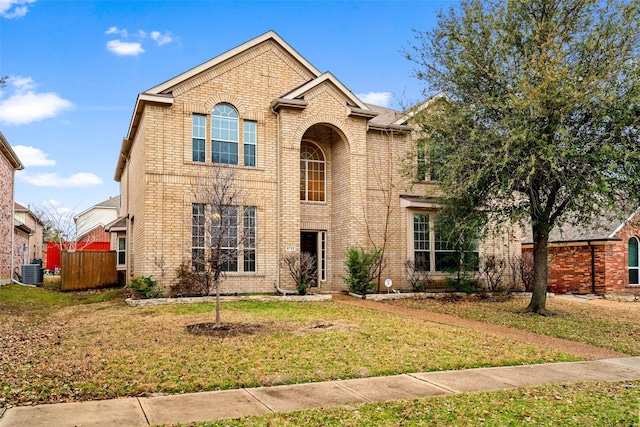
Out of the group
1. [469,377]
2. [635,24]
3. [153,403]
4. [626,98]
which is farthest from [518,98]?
[153,403]

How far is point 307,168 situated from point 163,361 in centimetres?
1363

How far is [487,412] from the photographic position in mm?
6246

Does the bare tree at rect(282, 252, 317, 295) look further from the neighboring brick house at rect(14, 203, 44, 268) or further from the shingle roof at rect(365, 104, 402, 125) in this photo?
the neighboring brick house at rect(14, 203, 44, 268)

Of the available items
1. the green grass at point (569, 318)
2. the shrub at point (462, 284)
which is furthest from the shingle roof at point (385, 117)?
the green grass at point (569, 318)

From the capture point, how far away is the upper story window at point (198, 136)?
18281mm

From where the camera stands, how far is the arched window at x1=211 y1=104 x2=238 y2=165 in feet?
61.1

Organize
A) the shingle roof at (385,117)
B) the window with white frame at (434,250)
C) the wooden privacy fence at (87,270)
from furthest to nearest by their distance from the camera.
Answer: the wooden privacy fence at (87,270) < the shingle roof at (385,117) < the window with white frame at (434,250)

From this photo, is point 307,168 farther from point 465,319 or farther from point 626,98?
point 626,98

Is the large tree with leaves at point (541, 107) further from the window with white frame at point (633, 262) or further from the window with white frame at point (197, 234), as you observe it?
the window with white frame at point (633, 262)

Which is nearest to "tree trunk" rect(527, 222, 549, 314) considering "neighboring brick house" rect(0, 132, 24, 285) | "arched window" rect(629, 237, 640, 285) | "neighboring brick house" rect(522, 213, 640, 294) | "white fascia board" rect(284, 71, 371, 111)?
"neighboring brick house" rect(522, 213, 640, 294)

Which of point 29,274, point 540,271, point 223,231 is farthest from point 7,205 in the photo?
point 540,271

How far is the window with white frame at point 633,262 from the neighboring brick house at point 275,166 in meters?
6.00

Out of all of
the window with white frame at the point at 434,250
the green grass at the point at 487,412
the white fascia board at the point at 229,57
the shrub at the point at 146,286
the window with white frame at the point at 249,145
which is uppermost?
the white fascia board at the point at 229,57

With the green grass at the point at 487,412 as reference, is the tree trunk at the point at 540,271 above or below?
above
